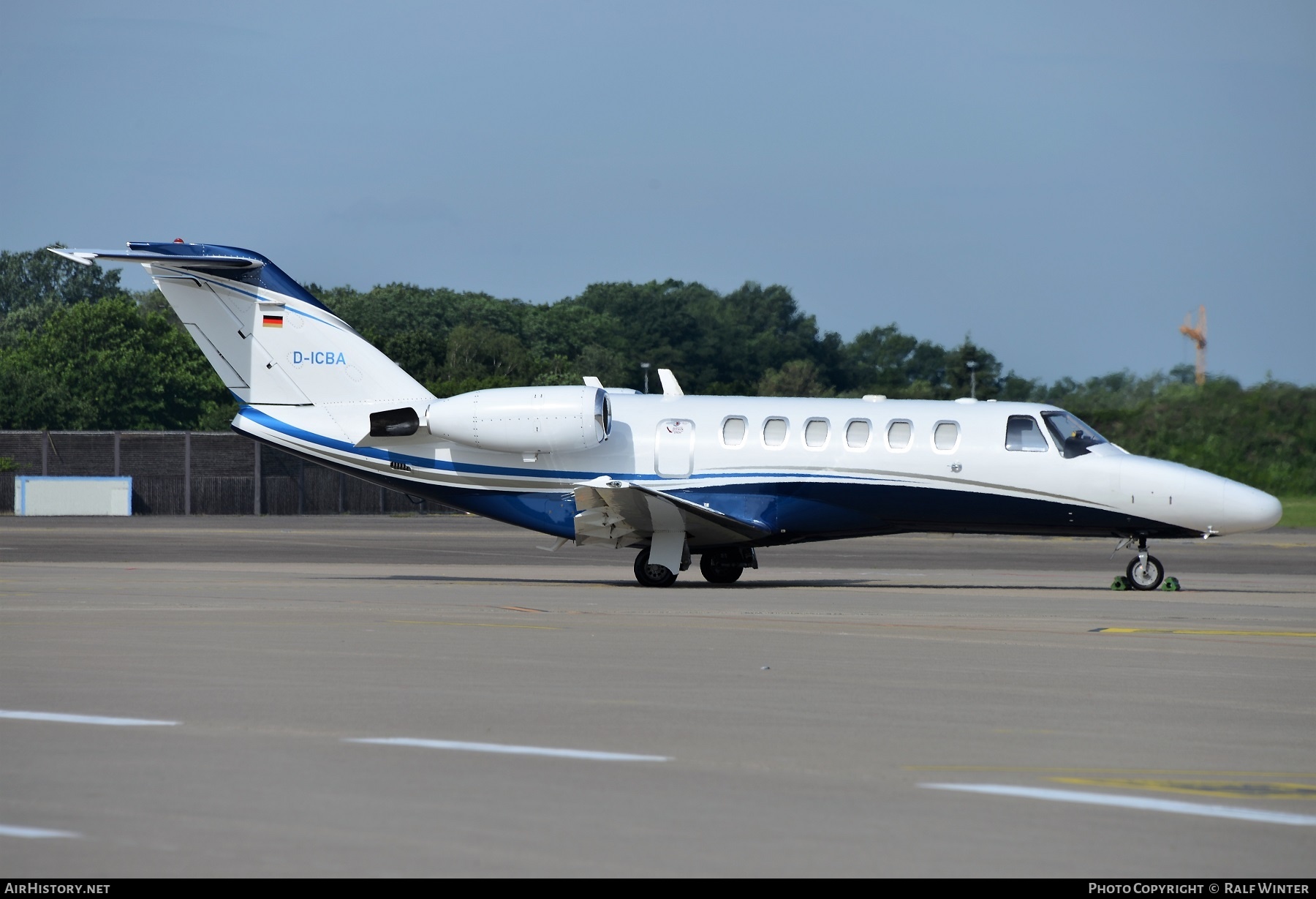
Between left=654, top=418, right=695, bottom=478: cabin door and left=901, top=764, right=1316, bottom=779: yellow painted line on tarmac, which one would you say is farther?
left=654, top=418, right=695, bottom=478: cabin door

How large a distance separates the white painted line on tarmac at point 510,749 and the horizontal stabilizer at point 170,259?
14706 mm

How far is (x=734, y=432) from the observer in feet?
73.8

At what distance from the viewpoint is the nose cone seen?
71.7 feet

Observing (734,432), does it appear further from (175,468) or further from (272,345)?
(175,468)

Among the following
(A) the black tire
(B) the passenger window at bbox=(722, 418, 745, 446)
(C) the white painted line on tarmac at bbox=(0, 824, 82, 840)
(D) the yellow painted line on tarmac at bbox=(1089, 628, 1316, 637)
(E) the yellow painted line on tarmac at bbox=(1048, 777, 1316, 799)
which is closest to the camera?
(C) the white painted line on tarmac at bbox=(0, 824, 82, 840)

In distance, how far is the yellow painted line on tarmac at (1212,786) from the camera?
723cm

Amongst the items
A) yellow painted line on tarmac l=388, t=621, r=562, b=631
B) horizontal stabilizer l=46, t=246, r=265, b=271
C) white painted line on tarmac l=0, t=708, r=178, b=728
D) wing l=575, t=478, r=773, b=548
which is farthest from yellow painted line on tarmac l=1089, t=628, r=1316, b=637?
horizontal stabilizer l=46, t=246, r=265, b=271

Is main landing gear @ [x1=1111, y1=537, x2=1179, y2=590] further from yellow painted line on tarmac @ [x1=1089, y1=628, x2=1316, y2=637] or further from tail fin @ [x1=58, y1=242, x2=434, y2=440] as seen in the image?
tail fin @ [x1=58, y1=242, x2=434, y2=440]

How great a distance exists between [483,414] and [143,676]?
38.5ft

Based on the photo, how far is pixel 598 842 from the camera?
6.05m

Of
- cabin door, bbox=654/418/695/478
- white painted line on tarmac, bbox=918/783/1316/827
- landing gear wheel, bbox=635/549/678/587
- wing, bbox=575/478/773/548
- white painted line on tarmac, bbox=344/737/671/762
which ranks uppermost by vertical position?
cabin door, bbox=654/418/695/478

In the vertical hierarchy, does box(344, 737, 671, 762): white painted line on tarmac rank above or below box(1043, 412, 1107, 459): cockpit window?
below

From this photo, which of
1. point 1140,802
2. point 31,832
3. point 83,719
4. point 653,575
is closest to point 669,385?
point 653,575

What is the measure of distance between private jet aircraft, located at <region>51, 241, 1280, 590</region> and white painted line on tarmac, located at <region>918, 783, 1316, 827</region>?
45.8 ft
